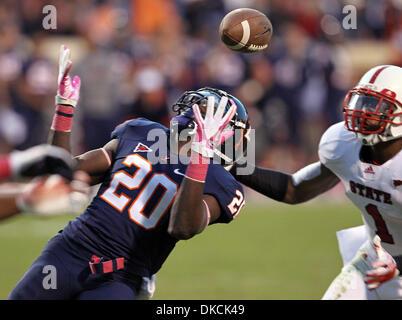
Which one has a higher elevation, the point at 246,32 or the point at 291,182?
the point at 246,32

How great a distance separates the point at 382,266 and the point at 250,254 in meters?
3.92

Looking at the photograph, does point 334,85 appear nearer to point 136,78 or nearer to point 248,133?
point 136,78

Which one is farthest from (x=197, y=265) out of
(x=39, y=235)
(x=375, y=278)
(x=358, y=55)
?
(x=358, y=55)

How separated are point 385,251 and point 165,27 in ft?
29.6

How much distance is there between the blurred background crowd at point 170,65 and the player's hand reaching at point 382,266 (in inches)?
263

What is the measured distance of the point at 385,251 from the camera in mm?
4215

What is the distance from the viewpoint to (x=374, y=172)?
4.34 metres

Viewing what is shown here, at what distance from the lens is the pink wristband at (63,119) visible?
4.24 meters

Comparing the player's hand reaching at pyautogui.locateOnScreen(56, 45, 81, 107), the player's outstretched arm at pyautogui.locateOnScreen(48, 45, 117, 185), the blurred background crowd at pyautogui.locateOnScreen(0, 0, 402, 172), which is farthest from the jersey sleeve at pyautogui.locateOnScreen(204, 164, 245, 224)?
the blurred background crowd at pyautogui.locateOnScreen(0, 0, 402, 172)

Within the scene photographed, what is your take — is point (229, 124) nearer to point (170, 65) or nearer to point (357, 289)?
point (357, 289)

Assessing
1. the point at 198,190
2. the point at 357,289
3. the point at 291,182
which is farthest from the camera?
the point at 291,182

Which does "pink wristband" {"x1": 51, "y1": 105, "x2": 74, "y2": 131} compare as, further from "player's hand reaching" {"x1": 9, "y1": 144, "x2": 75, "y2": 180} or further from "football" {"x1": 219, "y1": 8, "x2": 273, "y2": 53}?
"football" {"x1": 219, "y1": 8, "x2": 273, "y2": 53}

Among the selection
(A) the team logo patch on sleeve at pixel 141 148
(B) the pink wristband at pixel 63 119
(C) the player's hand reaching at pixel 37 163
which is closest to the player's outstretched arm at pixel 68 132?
(B) the pink wristband at pixel 63 119

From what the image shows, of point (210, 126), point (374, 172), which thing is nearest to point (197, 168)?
point (210, 126)
